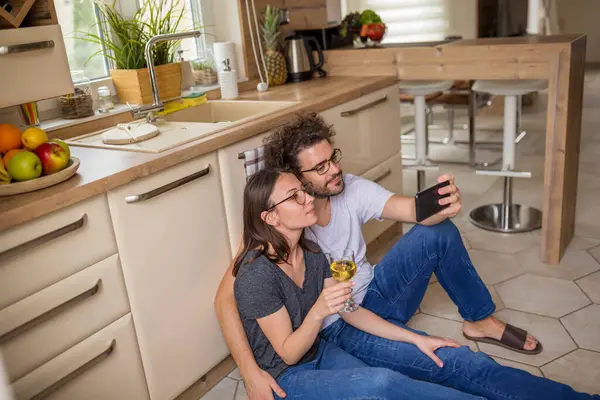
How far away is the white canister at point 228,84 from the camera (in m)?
2.65

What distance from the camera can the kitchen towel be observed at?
201cm

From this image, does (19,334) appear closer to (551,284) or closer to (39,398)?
(39,398)

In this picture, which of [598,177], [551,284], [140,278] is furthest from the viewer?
[598,177]

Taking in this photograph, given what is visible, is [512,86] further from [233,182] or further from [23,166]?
[23,166]

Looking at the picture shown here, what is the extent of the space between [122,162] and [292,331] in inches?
25.5

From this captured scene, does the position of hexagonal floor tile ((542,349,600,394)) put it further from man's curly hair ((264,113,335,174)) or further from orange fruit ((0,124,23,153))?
orange fruit ((0,124,23,153))

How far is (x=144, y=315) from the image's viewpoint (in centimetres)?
174

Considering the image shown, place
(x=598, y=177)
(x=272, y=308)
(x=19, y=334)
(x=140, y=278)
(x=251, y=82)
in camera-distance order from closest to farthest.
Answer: (x=19, y=334)
(x=272, y=308)
(x=140, y=278)
(x=251, y=82)
(x=598, y=177)

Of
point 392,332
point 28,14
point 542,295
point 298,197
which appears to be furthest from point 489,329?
point 28,14

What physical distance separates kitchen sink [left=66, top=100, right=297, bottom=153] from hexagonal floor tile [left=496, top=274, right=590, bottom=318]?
1.18 metres

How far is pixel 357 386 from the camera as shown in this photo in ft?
4.86

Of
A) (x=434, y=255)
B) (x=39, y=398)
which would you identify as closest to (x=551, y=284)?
(x=434, y=255)

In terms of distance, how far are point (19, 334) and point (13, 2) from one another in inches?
37.5

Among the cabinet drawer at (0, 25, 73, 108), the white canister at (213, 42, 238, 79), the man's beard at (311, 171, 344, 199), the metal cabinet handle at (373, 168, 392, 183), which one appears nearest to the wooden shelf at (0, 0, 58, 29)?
the cabinet drawer at (0, 25, 73, 108)
